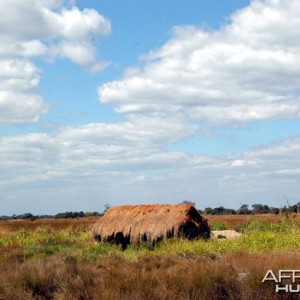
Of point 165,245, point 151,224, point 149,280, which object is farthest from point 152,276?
point 151,224

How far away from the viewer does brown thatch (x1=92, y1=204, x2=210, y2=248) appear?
73.2ft

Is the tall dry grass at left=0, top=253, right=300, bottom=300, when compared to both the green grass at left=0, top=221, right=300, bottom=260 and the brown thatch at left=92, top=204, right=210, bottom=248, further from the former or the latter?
the brown thatch at left=92, top=204, right=210, bottom=248

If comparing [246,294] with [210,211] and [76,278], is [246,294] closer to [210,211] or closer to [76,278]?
[76,278]

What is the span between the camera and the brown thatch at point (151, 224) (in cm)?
2230

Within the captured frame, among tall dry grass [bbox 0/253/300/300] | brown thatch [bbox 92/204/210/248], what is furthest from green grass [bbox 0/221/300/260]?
tall dry grass [bbox 0/253/300/300]

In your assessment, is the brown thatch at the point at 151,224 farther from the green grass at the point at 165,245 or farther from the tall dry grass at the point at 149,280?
the tall dry grass at the point at 149,280

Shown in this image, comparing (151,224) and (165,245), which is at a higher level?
(151,224)

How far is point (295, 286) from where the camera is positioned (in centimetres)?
1284

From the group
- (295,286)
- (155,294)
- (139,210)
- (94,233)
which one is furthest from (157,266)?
(94,233)

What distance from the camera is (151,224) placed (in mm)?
23000

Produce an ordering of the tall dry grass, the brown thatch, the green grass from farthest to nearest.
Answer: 1. the brown thatch
2. the green grass
3. the tall dry grass

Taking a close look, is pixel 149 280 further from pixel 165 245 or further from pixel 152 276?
pixel 165 245

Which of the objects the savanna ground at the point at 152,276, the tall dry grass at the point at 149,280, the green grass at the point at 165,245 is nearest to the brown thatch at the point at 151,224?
the green grass at the point at 165,245

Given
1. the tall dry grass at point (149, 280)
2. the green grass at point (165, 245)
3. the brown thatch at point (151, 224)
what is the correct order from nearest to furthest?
the tall dry grass at point (149, 280), the green grass at point (165, 245), the brown thatch at point (151, 224)
